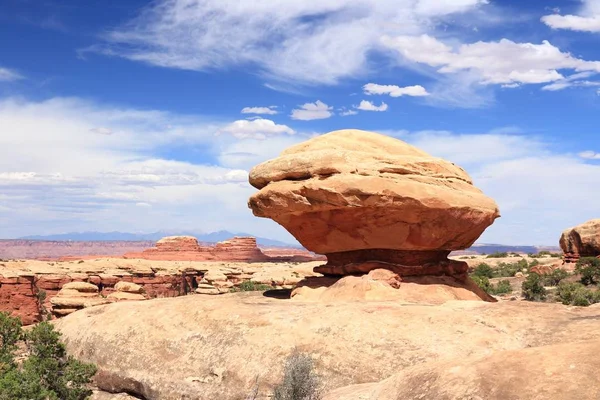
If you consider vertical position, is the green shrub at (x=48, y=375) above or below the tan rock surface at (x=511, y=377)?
below

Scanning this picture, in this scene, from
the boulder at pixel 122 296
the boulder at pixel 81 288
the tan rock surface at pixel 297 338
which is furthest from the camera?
the boulder at pixel 81 288

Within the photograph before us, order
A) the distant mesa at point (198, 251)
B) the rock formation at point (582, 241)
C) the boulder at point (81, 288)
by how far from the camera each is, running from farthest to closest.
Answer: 1. the distant mesa at point (198, 251)
2. the rock formation at point (582, 241)
3. the boulder at point (81, 288)

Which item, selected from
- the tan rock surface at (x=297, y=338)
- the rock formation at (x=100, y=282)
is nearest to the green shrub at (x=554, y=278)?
the rock formation at (x=100, y=282)

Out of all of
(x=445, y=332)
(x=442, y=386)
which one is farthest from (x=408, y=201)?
(x=442, y=386)

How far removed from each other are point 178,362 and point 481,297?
865cm

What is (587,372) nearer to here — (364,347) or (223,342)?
(364,347)

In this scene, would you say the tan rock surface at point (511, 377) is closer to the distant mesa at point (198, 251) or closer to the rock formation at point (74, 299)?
the rock formation at point (74, 299)

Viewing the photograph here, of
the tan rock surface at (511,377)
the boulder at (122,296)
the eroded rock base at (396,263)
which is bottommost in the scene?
the boulder at (122,296)

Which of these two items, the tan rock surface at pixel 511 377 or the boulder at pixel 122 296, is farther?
the boulder at pixel 122 296

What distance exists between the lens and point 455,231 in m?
15.4

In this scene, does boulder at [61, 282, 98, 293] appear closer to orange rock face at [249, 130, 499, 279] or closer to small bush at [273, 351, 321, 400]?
orange rock face at [249, 130, 499, 279]

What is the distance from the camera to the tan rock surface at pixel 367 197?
14.4 meters

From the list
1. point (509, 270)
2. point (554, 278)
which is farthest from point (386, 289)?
point (509, 270)

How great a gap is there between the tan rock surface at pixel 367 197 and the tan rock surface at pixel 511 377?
711 cm
